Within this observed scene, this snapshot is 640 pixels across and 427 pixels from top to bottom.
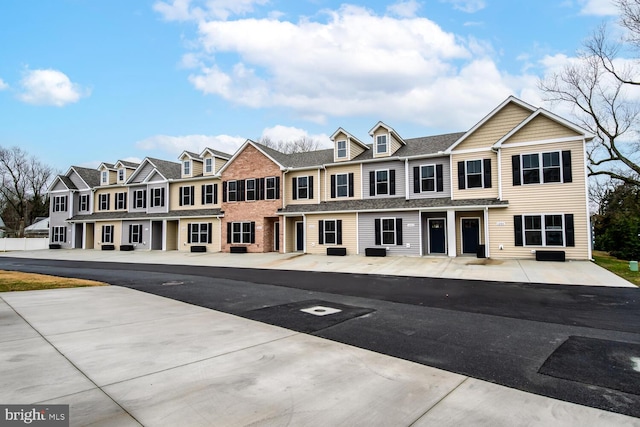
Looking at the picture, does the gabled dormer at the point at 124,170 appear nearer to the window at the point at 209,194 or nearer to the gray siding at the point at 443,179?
the window at the point at 209,194

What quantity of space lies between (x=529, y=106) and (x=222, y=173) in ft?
69.7

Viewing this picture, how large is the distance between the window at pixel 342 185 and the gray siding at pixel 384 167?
1.26 meters

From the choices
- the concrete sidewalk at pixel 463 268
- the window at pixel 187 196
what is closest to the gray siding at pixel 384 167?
the concrete sidewalk at pixel 463 268

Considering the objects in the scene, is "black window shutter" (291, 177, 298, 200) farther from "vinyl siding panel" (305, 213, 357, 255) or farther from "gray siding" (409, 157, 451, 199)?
"gray siding" (409, 157, 451, 199)

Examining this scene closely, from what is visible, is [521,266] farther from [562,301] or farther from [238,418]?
[238,418]

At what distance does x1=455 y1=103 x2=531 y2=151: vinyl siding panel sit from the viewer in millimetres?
19297

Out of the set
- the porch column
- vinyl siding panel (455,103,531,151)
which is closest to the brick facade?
the porch column

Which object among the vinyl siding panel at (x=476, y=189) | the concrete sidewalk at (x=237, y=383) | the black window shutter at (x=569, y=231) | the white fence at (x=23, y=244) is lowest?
the concrete sidewalk at (x=237, y=383)

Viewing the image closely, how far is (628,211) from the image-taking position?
88.7 ft

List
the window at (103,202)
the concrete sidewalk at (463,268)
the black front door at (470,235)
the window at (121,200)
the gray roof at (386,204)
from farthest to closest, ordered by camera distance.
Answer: the window at (103,202)
the window at (121,200)
the black front door at (470,235)
the gray roof at (386,204)
the concrete sidewalk at (463,268)

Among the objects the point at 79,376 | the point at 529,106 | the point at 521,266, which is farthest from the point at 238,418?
the point at 529,106

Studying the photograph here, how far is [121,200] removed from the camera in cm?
3512

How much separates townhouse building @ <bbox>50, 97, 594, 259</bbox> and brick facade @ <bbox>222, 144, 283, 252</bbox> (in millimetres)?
82

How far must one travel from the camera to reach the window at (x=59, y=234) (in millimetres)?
37812
